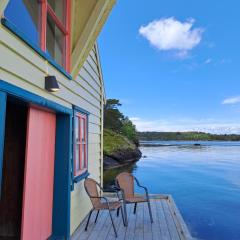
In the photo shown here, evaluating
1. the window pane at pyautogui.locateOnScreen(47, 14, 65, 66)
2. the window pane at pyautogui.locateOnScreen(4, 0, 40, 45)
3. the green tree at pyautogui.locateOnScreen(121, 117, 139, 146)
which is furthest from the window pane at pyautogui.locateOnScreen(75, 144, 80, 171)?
the green tree at pyautogui.locateOnScreen(121, 117, 139, 146)

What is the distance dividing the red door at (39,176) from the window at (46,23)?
806 mm

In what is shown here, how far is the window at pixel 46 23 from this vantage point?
268 centimetres

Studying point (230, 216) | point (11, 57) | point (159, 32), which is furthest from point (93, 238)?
point (159, 32)

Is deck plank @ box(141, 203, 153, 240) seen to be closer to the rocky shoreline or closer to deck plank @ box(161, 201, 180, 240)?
deck plank @ box(161, 201, 180, 240)

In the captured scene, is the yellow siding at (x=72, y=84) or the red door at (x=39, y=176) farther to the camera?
the red door at (x=39, y=176)

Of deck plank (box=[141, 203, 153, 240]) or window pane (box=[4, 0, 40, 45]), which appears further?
deck plank (box=[141, 203, 153, 240])

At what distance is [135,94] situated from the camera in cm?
4288

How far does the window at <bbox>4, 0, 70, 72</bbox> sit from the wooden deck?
2525 millimetres

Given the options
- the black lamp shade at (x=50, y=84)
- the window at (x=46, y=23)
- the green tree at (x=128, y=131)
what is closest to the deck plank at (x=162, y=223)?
the black lamp shade at (x=50, y=84)

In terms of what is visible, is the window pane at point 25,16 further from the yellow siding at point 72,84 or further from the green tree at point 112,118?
the green tree at point 112,118

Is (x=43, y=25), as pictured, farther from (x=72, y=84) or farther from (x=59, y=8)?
(x=72, y=84)

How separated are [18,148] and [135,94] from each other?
39.7 meters

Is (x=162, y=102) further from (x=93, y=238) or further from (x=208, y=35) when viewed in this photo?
(x=93, y=238)

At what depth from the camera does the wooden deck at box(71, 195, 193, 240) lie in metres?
4.11
